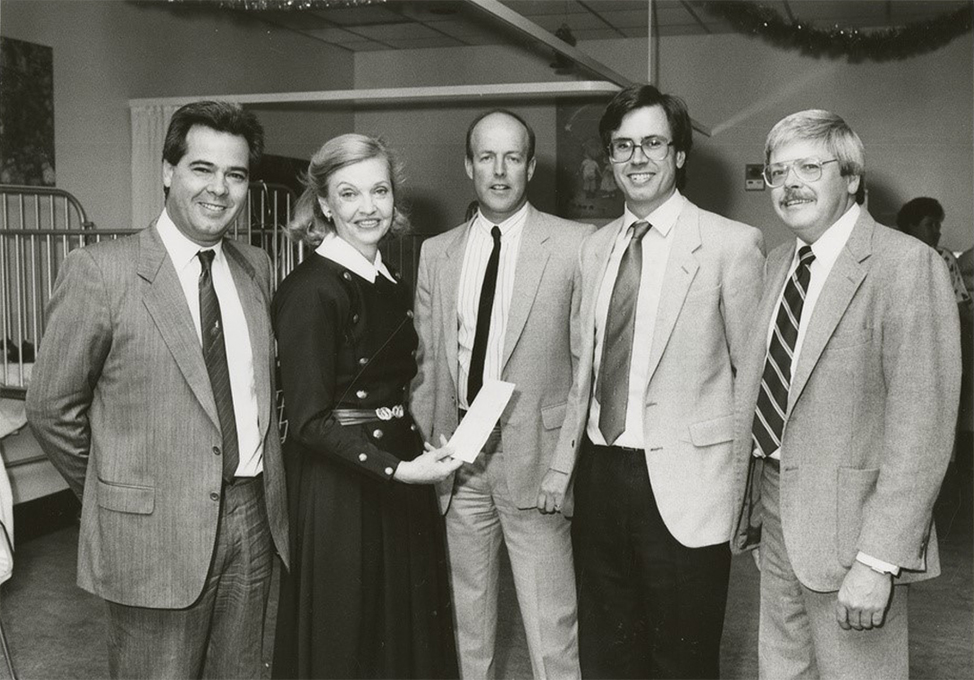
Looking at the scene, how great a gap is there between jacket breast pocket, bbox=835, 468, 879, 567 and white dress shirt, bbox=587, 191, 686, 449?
621mm

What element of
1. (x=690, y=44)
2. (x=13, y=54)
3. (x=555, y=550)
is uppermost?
(x=690, y=44)

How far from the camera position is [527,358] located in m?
2.97

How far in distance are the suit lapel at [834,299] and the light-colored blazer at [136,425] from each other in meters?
1.37

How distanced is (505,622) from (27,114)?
475 centimetres

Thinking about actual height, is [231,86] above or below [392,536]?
above

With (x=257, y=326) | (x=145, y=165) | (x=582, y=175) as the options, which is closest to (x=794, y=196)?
(x=257, y=326)

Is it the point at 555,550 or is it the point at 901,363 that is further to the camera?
the point at 555,550

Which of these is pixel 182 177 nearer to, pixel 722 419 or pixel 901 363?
pixel 722 419

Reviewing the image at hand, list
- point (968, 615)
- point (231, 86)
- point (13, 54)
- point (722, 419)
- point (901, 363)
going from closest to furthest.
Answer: point (901, 363) < point (722, 419) < point (968, 615) < point (13, 54) < point (231, 86)

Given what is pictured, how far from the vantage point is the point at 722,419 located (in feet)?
8.38

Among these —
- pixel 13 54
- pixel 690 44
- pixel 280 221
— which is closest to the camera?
pixel 13 54

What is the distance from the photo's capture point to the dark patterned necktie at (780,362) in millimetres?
2250

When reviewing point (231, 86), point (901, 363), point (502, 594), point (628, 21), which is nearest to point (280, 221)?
point (231, 86)

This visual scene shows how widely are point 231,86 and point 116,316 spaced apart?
7.08 m
